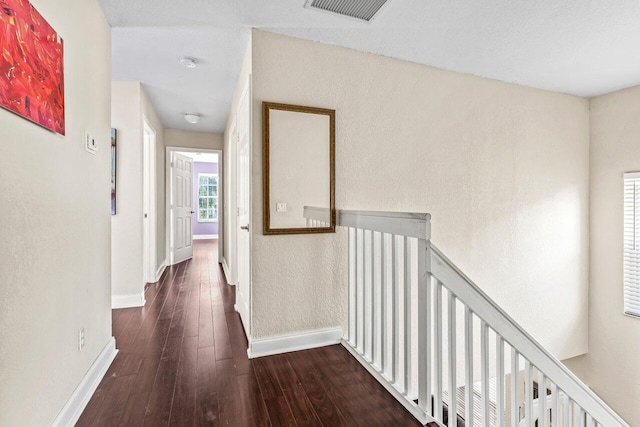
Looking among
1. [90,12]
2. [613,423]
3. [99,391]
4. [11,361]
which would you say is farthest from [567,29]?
[99,391]

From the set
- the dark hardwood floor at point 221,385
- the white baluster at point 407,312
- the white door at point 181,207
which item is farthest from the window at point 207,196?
the white baluster at point 407,312

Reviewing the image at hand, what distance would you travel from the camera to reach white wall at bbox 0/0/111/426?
1.09 meters

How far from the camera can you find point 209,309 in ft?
10.1

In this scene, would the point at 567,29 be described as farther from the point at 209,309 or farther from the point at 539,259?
the point at 209,309

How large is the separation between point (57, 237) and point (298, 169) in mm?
1423

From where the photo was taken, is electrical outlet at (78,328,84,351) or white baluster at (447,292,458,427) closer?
white baluster at (447,292,458,427)

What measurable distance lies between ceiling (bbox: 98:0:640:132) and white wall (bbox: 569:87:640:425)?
46 centimetres

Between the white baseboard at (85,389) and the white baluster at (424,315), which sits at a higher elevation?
the white baluster at (424,315)

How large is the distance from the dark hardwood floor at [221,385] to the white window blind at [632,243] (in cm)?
342

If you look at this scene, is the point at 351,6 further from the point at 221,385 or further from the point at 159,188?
the point at 159,188

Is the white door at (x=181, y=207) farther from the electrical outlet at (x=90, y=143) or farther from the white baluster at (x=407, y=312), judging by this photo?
the white baluster at (x=407, y=312)

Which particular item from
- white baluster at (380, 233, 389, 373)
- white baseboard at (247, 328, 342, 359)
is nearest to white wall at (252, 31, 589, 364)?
white baseboard at (247, 328, 342, 359)

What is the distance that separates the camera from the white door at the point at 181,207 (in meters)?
5.16

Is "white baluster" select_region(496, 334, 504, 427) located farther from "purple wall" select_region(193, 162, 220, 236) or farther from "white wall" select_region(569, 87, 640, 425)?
"purple wall" select_region(193, 162, 220, 236)
